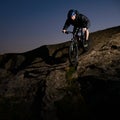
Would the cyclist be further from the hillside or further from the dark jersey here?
the hillside

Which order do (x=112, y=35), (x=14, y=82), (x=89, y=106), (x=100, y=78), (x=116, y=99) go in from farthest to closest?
1. (x=112, y=35)
2. (x=14, y=82)
3. (x=100, y=78)
4. (x=89, y=106)
5. (x=116, y=99)

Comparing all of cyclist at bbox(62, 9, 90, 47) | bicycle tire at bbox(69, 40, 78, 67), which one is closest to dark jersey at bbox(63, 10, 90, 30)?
cyclist at bbox(62, 9, 90, 47)

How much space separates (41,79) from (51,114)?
3.48m

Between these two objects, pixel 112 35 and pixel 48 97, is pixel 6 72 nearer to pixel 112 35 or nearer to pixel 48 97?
pixel 48 97

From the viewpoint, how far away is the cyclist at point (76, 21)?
527 inches

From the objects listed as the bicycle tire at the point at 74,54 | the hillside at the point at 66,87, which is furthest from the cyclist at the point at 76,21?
the hillside at the point at 66,87

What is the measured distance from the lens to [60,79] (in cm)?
1334

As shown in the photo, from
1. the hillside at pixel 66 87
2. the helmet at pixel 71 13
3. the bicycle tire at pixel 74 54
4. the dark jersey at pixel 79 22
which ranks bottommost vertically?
the hillside at pixel 66 87

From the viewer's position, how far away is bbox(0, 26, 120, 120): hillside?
34.0ft

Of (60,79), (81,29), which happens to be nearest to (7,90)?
(60,79)

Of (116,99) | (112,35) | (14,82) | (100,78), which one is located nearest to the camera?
(116,99)

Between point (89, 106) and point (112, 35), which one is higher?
point (112, 35)

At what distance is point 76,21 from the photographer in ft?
45.5

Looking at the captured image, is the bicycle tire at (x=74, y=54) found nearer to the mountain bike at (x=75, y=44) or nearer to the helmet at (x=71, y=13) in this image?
the mountain bike at (x=75, y=44)
